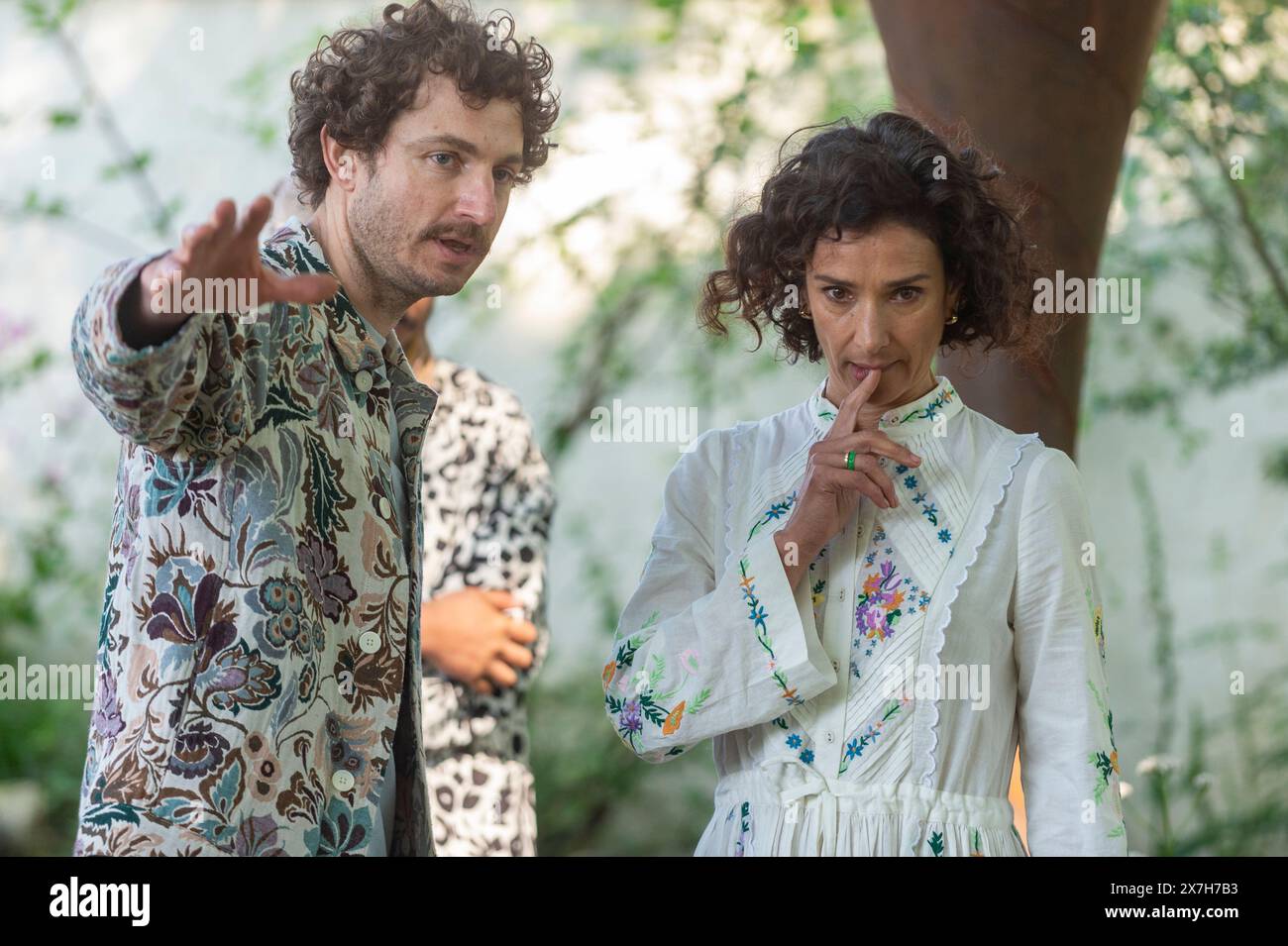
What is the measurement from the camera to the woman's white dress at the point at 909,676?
150 cm

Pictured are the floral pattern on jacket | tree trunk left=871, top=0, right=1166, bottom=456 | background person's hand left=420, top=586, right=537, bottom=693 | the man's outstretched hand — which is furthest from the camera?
background person's hand left=420, top=586, right=537, bottom=693

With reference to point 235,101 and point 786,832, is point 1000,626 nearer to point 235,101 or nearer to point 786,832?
point 786,832

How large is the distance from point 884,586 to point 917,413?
214 millimetres

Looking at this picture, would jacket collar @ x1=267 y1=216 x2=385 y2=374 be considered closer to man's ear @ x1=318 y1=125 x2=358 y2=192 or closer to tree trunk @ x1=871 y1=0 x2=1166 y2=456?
man's ear @ x1=318 y1=125 x2=358 y2=192

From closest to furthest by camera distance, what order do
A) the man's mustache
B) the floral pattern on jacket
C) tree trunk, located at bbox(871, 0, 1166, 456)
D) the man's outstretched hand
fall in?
the man's outstretched hand < the floral pattern on jacket < the man's mustache < tree trunk, located at bbox(871, 0, 1166, 456)

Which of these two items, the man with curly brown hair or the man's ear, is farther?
the man's ear

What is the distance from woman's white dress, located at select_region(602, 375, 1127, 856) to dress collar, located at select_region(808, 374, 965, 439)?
29 mm

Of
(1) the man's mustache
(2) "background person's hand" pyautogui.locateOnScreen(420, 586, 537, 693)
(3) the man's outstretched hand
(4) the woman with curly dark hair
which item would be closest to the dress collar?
(4) the woman with curly dark hair

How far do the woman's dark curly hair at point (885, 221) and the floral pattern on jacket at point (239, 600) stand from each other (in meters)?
0.52

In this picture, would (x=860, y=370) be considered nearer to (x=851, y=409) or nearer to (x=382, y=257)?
(x=851, y=409)

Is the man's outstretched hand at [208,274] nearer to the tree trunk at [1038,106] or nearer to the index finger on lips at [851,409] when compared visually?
the index finger on lips at [851,409]

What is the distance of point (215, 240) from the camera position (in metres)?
1.21

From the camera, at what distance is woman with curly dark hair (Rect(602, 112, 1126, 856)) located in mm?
1510
